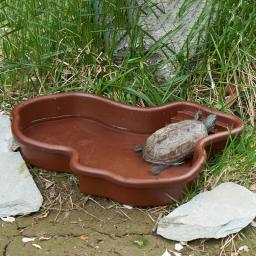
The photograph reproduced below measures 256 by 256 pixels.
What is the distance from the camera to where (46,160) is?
2697 millimetres

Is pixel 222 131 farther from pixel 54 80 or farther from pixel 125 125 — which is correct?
pixel 54 80

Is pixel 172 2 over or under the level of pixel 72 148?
over

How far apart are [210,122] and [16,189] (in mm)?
977

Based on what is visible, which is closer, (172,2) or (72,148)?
(72,148)

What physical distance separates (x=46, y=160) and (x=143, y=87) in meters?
0.72

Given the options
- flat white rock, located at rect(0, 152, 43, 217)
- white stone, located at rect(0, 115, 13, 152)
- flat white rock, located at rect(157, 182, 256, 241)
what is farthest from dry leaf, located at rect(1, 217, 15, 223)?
flat white rock, located at rect(157, 182, 256, 241)

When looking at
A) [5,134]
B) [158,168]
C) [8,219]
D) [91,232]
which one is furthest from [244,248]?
[5,134]

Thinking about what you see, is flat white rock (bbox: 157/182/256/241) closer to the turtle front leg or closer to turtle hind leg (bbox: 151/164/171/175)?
turtle hind leg (bbox: 151/164/171/175)

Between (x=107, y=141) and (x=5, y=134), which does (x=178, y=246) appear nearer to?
(x=107, y=141)

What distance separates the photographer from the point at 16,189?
8.40 ft

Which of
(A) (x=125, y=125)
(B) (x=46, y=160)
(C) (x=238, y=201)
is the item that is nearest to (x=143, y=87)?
(A) (x=125, y=125)

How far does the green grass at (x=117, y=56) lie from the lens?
121 inches

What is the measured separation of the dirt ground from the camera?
232cm

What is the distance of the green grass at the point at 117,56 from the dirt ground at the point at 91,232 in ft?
2.47
